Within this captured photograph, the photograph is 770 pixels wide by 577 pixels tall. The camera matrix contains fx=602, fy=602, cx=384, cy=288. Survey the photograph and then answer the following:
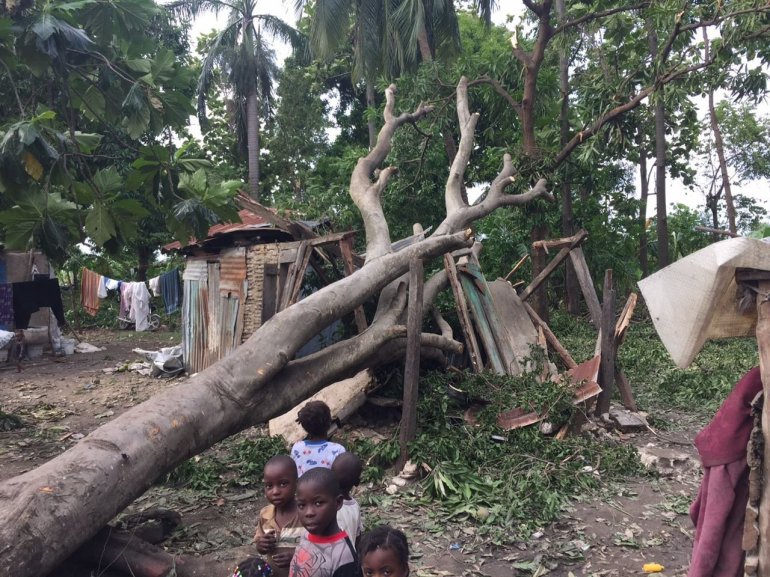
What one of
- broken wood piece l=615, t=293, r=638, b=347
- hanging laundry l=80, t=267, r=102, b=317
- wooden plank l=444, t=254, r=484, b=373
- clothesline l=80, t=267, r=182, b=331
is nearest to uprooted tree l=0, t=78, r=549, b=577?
wooden plank l=444, t=254, r=484, b=373

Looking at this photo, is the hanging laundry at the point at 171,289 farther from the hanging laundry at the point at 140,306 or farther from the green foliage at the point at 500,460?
the green foliage at the point at 500,460

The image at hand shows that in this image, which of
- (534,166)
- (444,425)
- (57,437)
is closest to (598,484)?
(444,425)

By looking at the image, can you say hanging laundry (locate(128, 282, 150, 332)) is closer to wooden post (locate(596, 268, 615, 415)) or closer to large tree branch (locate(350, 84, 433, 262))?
large tree branch (locate(350, 84, 433, 262))

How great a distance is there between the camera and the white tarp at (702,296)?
189cm

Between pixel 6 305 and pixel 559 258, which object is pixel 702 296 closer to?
pixel 559 258

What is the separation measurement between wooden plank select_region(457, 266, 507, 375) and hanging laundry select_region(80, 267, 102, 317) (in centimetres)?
1429

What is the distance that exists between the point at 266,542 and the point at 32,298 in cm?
851

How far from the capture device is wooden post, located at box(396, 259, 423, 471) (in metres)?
5.29

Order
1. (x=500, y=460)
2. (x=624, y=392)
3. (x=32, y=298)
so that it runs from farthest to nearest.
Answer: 1. (x=32, y=298)
2. (x=624, y=392)
3. (x=500, y=460)

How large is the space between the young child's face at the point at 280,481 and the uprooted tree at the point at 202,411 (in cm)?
108

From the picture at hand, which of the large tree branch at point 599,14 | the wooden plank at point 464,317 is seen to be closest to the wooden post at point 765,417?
the wooden plank at point 464,317

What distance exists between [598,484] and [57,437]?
577 centimetres

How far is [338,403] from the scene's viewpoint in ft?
20.7

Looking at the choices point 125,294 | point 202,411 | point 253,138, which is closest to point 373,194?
point 202,411
